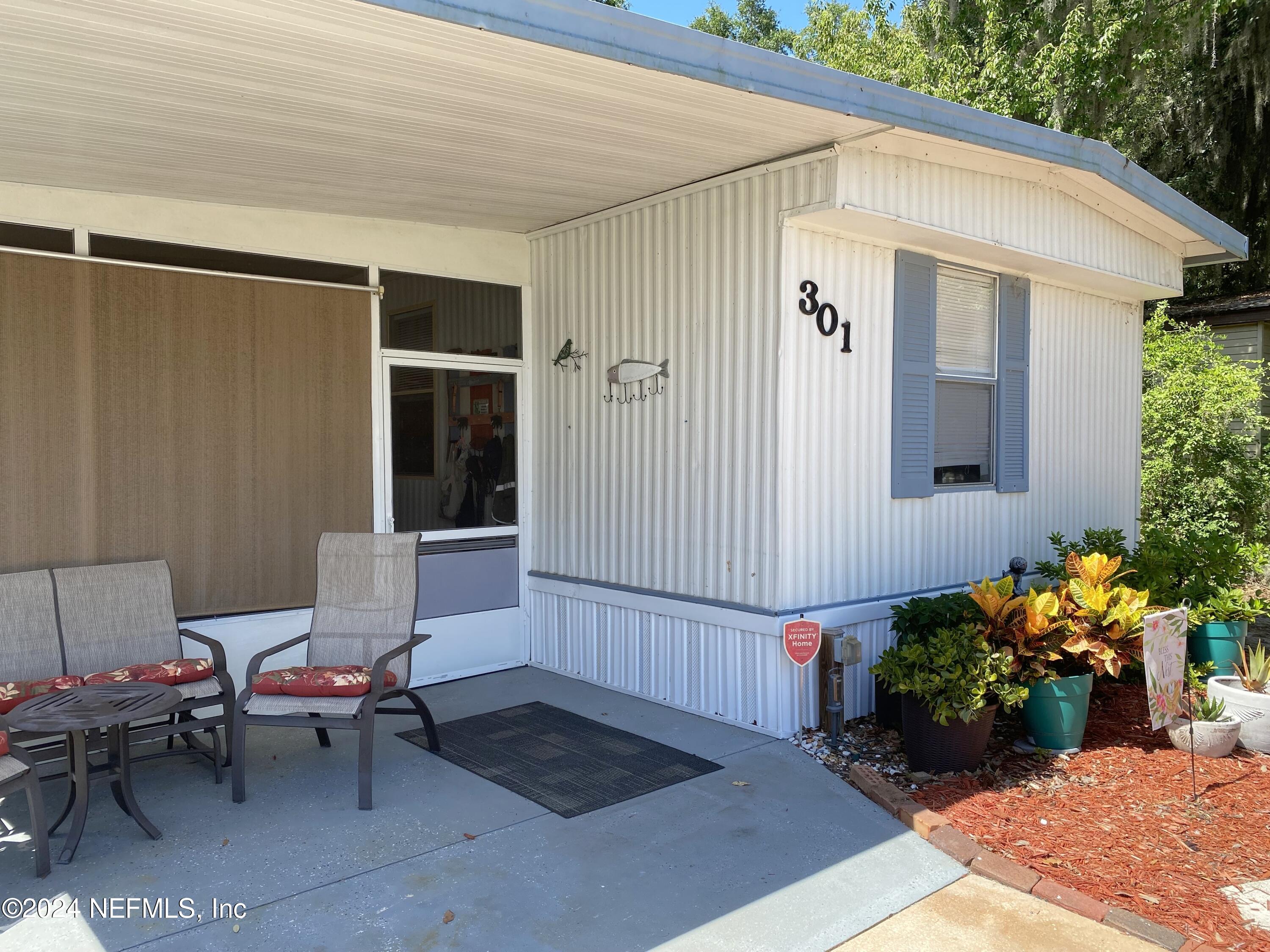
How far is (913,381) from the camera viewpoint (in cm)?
553

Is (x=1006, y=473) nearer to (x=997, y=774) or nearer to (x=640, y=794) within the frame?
(x=997, y=774)

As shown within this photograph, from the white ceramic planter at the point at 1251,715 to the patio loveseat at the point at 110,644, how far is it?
475 centimetres

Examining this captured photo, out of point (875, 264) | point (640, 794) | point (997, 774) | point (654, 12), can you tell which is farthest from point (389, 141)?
point (654, 12)

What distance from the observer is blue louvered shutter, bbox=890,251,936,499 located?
214 inches

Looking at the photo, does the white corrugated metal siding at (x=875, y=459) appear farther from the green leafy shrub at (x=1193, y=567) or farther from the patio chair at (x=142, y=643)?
the patio chair at (x=142, y=643)

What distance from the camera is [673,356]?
5.49m

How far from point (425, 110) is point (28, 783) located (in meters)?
2.84

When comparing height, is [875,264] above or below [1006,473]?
above

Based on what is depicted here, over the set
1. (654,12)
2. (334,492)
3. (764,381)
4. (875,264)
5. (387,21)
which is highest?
(654,12)

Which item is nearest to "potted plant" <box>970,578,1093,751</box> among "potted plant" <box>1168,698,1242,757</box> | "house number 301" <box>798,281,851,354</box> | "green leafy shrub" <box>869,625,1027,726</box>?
"green leafy shrub" <box>869,625,1027,726</box>

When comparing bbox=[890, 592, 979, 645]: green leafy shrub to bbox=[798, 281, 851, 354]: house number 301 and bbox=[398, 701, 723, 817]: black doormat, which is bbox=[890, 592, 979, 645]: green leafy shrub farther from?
bbox=[798, 281, 851, 354]: house number 301

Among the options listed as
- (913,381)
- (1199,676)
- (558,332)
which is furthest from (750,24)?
(1199,676)

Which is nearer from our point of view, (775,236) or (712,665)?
(775,236)

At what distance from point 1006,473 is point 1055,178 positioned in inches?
71.6
